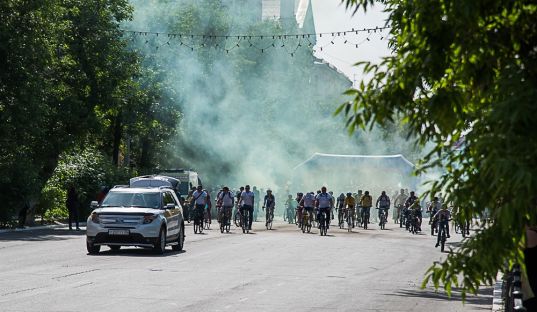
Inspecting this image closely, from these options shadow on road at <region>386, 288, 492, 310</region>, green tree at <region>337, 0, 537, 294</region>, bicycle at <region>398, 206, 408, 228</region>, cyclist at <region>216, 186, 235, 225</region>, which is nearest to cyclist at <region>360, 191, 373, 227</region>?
bicycle at <region>398, 206, 408, 228</region>

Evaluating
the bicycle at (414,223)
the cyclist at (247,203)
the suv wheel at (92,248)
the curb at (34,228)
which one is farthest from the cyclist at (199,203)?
the suv wheel at (92,248)

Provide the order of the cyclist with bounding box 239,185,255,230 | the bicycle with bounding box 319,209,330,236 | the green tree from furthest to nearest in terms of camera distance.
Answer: the cyclist with bounding box 239,185,255,230 < the bicycle with bounding box 319,209,330,236 < the green tree

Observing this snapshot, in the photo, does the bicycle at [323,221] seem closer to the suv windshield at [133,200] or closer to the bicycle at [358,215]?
the bicycle at [358,215]

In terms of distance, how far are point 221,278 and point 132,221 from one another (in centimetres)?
650

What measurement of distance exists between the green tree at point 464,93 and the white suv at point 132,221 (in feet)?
64.9

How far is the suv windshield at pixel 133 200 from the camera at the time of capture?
27.4 metres

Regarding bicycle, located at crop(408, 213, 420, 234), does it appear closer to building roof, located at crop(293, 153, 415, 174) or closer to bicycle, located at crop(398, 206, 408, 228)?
bicycle, located at crop(398, 206, 408, 228)

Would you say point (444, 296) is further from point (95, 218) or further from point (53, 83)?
point (53, 83)

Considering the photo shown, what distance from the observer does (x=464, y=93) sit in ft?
22.5

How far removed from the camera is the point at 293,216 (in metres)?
56.7

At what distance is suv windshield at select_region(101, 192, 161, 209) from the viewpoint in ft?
90.0

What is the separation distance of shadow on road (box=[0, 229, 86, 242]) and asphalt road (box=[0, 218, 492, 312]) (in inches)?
29.5

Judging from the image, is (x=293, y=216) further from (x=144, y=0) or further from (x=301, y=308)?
(x=301, y=308)

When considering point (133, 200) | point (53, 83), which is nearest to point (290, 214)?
point (53, 83)
